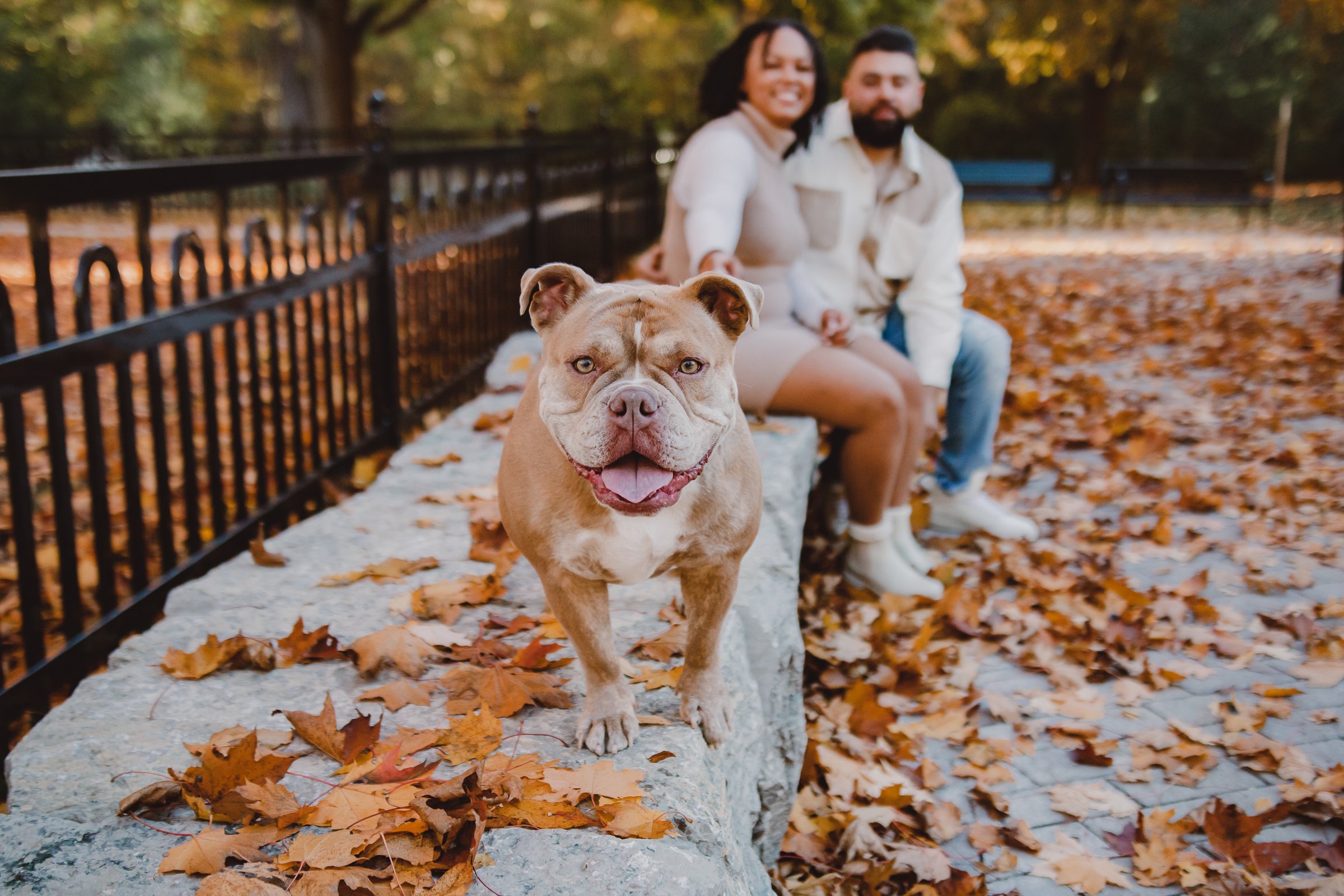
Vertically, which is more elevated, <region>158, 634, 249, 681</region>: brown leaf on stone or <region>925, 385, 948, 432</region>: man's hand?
<region>925, 385, 948, 432</region>: man's hand

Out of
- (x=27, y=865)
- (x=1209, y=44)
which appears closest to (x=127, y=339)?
(x=27, y=865)

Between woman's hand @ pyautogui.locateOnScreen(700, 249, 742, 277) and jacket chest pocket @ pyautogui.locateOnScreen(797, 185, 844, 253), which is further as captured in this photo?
jacket chest pocket @ pyautogui.locateOnScreen(797, 185, 844, 253)

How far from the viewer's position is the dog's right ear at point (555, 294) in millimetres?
2203

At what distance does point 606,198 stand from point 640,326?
299 inches

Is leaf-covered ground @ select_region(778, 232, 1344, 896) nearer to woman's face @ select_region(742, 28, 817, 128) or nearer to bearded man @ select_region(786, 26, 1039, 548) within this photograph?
bearded man @ select_region(786, 26, 1039, 548)

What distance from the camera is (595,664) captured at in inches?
89.8

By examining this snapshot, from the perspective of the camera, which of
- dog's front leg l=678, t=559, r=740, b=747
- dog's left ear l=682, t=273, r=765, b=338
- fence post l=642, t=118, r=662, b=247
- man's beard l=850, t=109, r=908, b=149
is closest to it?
dog's left ear l=682, t=273, r=765, b=338

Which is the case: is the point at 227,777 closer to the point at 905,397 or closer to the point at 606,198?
the point at 905,397

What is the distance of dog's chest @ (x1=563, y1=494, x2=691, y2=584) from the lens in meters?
2.16

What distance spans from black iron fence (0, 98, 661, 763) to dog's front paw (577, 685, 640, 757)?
5.32ft

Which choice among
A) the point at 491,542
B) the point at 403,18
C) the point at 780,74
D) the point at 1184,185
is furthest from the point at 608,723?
the point at 1184,185

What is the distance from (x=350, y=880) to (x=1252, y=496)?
4.92m

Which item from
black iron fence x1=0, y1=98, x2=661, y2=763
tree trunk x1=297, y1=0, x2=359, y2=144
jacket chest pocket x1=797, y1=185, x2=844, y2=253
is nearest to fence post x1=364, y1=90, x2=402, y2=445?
black iron fence x1=0, y1=98, x2=661, y2=763

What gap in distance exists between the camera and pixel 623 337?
80.8 inches
